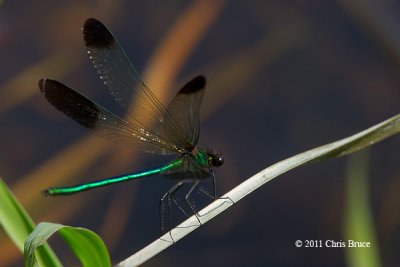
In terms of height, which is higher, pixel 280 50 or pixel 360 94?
pixel 280 50

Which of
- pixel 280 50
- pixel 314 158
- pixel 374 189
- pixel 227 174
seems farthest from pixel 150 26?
pixel 314 158

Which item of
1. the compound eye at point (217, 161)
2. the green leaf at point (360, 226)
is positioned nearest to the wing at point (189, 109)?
the compound eye at point (217, 161)

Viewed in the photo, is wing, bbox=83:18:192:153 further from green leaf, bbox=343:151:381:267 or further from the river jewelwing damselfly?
green leaf, bbox=343:151:381:267

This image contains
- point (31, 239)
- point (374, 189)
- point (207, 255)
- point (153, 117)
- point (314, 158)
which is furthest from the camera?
point (374, 189)

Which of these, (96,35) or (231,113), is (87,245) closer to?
(96,35)

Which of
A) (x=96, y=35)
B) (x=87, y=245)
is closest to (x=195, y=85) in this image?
(x=96, y=35)

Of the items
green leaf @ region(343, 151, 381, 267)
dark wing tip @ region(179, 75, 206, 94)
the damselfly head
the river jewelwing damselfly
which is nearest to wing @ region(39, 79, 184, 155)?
the river jewelwing damselfly

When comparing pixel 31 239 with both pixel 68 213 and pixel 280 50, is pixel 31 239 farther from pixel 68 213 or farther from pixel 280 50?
pixel 280 50
